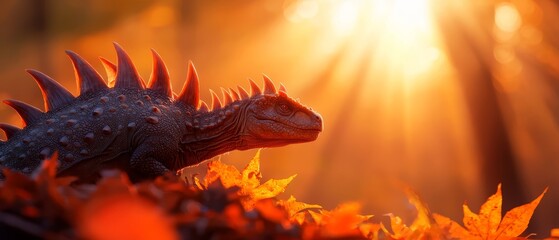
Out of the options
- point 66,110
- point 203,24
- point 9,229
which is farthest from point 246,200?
point 203,24

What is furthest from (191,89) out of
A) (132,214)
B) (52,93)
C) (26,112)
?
(132,214)

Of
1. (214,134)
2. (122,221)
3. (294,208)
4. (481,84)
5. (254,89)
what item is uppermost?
(481,84)

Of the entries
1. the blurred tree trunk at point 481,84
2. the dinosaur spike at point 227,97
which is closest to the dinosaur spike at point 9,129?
the dinosaur spike at point 227,97

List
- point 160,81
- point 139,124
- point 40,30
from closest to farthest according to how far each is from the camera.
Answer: point 139,124 < point 160,81 < point 40,30

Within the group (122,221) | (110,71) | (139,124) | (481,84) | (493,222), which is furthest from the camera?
(481,84)

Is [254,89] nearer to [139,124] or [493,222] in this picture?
[139,124]

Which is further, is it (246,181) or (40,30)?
(40,30)

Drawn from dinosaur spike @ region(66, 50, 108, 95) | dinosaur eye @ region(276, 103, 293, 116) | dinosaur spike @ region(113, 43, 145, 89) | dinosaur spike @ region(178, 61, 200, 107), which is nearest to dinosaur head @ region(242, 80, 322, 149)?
dinosaur eye @ region(276, 103, 293, 116)

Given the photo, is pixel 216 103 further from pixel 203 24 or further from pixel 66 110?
pixel 203 24
